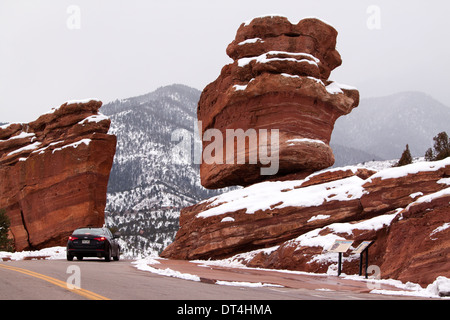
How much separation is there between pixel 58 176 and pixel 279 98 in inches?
1004

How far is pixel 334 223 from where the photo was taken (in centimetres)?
2269

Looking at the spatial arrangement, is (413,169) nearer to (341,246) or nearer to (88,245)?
(341,246)

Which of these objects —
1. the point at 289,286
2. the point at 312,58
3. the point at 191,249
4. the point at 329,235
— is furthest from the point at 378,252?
the point at 312,58

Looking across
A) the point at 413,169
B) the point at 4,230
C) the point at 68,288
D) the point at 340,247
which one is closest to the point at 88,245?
the point at 340,247

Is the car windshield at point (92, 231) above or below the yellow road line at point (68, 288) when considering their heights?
above

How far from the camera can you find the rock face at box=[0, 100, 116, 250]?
4759cm

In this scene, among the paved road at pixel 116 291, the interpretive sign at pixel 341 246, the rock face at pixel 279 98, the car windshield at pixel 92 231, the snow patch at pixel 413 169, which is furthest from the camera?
the rock face at pixel 279 98

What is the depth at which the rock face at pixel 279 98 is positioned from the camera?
106 ft

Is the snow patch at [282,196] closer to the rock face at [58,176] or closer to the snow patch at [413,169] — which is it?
the snow patch at [413,169]

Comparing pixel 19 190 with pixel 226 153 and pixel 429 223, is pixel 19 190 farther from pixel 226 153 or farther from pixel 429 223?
pixel 429 223

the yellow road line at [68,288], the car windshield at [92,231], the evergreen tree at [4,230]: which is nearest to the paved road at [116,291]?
the yellow road line at [68,288]

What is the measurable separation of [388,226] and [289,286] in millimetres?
7784

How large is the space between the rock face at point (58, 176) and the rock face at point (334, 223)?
19715 millimetres

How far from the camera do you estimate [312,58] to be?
112 ft
